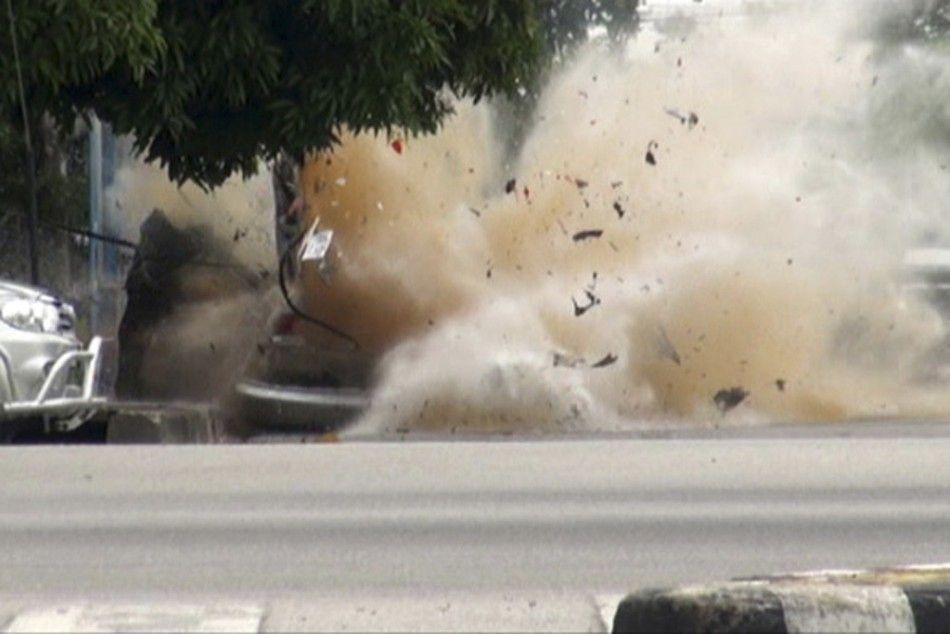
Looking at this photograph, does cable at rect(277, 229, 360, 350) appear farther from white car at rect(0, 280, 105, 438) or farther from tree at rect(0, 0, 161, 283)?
white car at rect(0, 280, 105, 438)

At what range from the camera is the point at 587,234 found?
2084 cm

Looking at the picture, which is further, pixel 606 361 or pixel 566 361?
pixel 606 361

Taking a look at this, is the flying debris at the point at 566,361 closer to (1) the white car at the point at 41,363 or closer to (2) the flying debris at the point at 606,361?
(2) the flying debris at the point at 606,361

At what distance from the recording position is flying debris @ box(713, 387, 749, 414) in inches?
745

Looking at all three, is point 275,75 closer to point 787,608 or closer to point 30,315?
point 30,315

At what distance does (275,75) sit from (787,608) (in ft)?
39.5

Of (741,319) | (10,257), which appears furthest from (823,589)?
(10,257)

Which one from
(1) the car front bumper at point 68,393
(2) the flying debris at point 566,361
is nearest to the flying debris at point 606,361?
(2) the flying debris at point 566,361

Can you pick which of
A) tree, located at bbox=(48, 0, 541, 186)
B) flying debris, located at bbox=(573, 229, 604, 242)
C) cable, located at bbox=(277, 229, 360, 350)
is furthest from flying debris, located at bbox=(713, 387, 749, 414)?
tree, located at bbox=(48, 0, 541, 186)

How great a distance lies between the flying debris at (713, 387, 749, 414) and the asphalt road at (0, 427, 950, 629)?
24.0 ft

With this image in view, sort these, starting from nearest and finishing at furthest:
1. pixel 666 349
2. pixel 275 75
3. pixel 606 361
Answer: pixel 275 75 < pixel 606 361 < pixel 666 349

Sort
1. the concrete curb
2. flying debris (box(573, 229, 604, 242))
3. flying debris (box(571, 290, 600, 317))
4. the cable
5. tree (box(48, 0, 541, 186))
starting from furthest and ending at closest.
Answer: flying debris (box(573, 229, 604, 242))
flying debris (box(571, 290, 600, 317))
tree (box(48, 0, 541, 186))
the cable
the concrete curb

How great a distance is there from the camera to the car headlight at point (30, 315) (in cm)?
1413

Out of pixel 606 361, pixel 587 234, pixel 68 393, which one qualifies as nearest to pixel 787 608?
pixel 68 393
